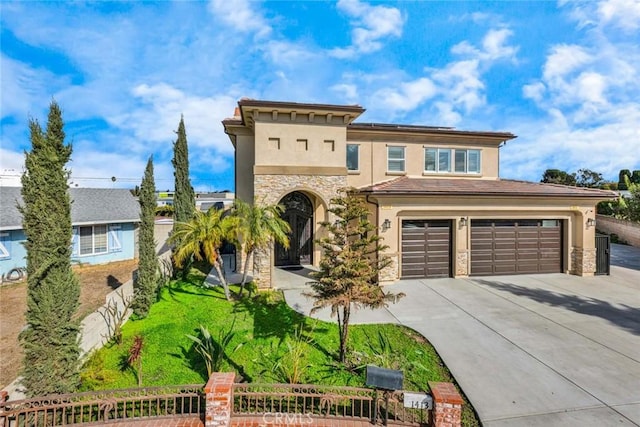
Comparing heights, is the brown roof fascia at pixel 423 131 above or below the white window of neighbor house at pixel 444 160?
above

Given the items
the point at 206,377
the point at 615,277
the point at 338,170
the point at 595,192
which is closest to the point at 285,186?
the point at 338,170

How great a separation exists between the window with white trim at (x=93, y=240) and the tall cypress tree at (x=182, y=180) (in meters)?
8.29

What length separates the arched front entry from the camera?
15.4 m

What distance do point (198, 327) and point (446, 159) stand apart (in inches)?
580

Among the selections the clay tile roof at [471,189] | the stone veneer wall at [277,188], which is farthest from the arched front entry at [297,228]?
the clay tile roof at [471,189]

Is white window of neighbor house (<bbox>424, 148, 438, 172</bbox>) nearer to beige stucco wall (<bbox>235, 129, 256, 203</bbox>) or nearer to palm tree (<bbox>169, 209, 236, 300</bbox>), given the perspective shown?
beige stucco wall (<bbox>235, 129, 256, 203</bbox>)

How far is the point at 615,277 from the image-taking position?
44.1 feet

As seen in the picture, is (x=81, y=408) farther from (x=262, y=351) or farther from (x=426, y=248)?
(x=426, y=248)

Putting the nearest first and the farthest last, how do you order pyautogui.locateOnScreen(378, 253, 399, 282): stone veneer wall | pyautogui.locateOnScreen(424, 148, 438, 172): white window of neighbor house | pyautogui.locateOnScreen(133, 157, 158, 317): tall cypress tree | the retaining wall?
1. pyautogui.locateOnScreen(133, 157, 158, 317): tall cypress tree
2. pyautogui.locateOnScreen(378, 253, 399, 282): stone veneer wall
3. pyautogui.locateOnScreen(424, 148, 438, 172): white window of neighbor house
4. the retaining wall

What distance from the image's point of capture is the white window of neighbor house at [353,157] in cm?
1535

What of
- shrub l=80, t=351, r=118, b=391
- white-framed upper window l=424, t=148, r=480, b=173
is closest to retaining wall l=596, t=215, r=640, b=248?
white-framed upper window l=424, t=148, r=480, b=173

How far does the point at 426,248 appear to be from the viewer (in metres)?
13.3

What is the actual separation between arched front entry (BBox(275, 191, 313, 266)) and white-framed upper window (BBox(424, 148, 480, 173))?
6.97m

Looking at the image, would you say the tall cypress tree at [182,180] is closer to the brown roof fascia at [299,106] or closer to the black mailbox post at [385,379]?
the brown roof fascia at [299,106]
